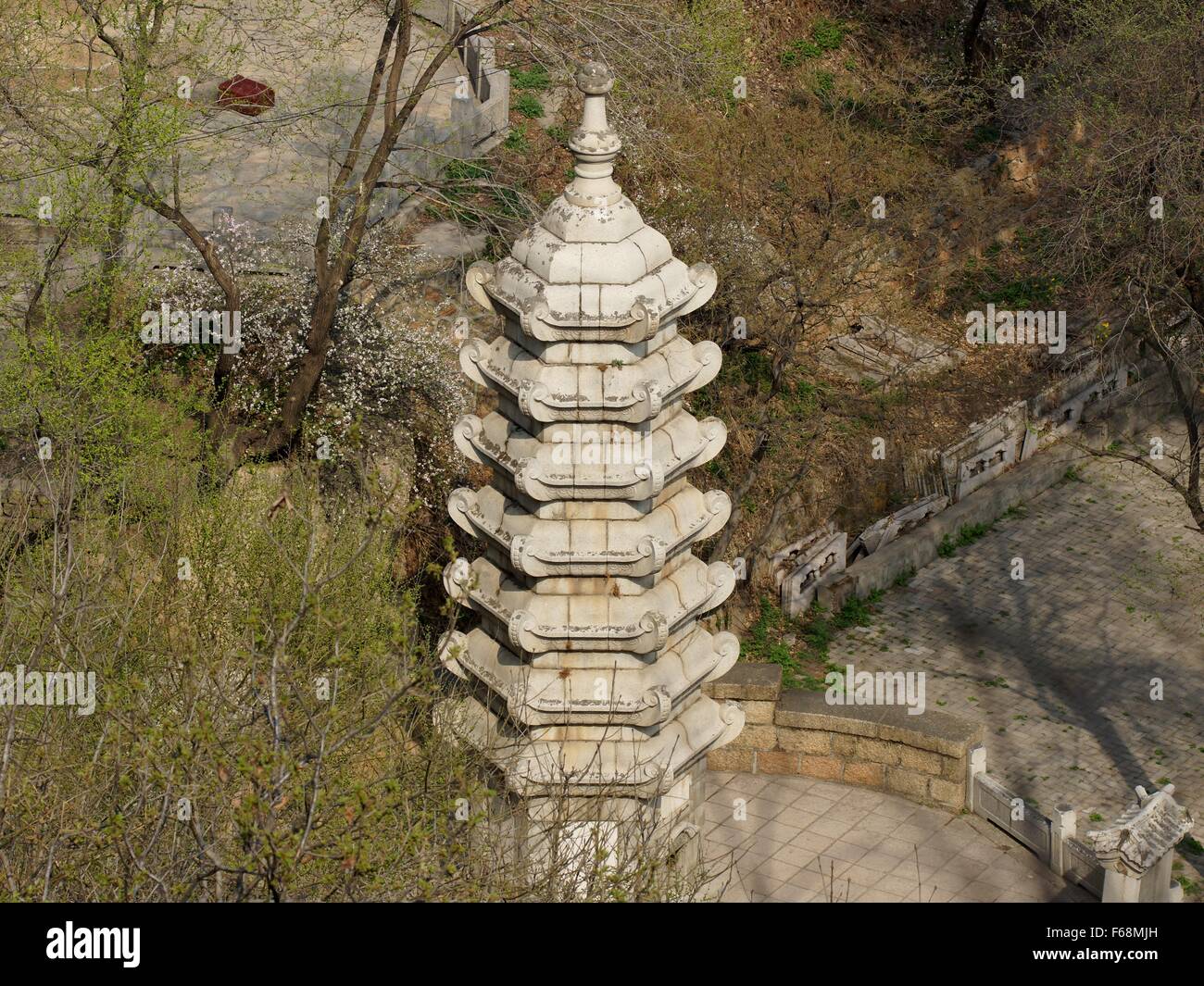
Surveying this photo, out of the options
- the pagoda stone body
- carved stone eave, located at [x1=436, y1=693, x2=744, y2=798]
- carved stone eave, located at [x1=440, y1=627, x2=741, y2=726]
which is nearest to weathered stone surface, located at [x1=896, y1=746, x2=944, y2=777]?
the pagoda stone body

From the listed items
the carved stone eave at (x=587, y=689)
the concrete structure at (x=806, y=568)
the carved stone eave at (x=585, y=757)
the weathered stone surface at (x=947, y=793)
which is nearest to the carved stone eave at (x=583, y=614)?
the carved stone eave at (x=587, y=689)

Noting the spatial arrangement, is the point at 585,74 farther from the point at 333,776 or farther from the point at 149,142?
the point at 149,142

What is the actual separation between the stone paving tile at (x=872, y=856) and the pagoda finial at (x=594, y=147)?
7.96 metres

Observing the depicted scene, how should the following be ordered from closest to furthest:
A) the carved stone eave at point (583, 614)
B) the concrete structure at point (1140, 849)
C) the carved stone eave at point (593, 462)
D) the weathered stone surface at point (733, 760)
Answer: the carved stone eave at point (593, 462) < the carved stone eave at point (583, 614) < the concrete structure at point (1140, 849) < the weathered stone surface at point (733, 760)

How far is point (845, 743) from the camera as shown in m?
25.6

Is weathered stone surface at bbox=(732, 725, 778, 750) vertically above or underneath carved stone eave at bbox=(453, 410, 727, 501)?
underneath

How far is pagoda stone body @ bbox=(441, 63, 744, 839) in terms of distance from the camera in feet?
63.4

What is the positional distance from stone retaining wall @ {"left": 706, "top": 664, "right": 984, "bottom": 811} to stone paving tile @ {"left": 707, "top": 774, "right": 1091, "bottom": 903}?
0.26 metres

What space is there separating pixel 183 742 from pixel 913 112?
100 feet

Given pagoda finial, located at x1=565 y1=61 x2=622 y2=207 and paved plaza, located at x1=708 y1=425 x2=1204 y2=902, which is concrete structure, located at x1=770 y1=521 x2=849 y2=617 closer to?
paved plaza, located at x1=708 y1=425 x2=1204 y2=902

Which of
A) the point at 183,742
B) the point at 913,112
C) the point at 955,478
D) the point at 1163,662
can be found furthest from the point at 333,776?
the point at 913,112

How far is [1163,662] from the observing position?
31.2 m

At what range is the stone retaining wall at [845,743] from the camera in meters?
25.3

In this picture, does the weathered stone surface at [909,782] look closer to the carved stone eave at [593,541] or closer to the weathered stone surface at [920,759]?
the weathered stone surface at [920,759]
